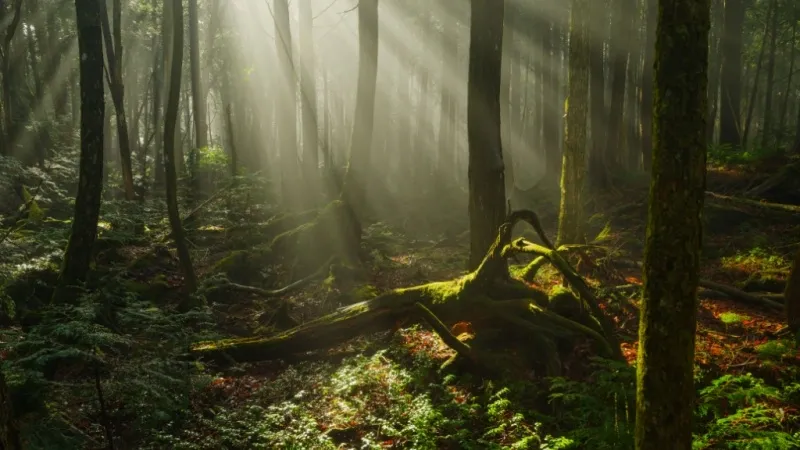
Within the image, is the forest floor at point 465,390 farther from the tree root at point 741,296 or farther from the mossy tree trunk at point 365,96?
the mossy tree trunk at point 365,96

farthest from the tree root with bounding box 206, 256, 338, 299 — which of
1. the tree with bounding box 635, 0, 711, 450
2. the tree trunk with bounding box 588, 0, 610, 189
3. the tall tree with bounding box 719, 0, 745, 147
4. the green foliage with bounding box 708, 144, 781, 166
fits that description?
the tall tree with bounding box 719, 0, 745, 147

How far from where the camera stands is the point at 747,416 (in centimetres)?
513

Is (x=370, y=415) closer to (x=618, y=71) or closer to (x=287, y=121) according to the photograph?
(x=287, y=121)

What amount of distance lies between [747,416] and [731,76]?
22.0m

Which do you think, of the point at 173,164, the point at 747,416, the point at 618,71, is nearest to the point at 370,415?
the point at 747,416

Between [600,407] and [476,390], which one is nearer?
[600,407]

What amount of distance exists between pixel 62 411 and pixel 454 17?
28.0 metres

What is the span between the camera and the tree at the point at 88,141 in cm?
1005

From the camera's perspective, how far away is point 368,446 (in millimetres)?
6270

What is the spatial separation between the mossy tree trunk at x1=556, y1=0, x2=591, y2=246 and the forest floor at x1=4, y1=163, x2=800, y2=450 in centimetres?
82

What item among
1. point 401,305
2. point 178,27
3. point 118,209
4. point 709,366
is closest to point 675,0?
point 709,366

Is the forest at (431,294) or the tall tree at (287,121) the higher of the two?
the tall tree at (287,121)

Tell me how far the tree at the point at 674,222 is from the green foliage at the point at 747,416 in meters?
1.33

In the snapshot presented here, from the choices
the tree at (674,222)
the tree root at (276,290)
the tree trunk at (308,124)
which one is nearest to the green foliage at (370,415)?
the tree at (674,222)
